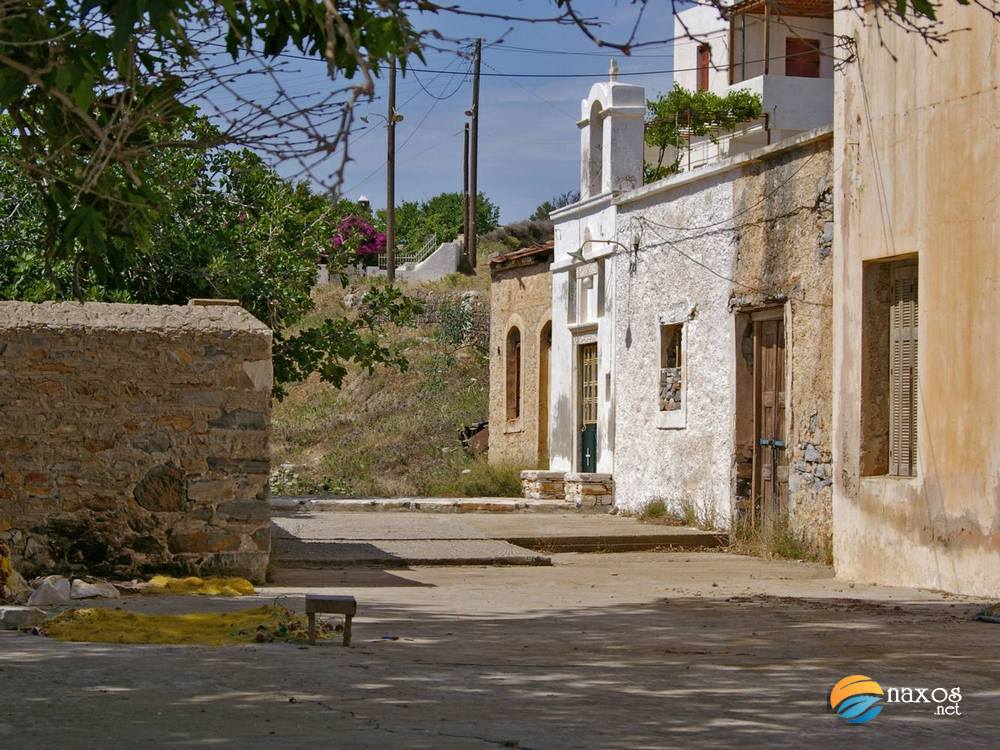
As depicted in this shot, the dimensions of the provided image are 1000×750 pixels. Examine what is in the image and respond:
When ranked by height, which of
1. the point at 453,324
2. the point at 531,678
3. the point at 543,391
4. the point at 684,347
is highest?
the point at 453,324

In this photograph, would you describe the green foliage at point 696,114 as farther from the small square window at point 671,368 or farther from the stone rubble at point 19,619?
the stone rubble at point 19,619

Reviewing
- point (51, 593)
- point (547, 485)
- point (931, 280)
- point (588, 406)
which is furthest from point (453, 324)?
point (51, 593)

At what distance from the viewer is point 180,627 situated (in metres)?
7.50

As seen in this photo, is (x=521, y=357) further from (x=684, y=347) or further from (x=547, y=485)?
(x=684, y=347)

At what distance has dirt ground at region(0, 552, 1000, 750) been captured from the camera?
477 cm

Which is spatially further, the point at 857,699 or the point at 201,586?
the point at 201,586

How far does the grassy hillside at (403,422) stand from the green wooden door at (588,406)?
1.70 meters

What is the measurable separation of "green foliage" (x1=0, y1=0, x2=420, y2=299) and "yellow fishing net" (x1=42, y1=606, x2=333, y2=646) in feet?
5.87

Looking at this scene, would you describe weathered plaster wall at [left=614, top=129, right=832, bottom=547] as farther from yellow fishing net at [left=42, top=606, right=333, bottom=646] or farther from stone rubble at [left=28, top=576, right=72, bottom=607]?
stone rubble at [left=28, top=576, right=72, bottom=607]

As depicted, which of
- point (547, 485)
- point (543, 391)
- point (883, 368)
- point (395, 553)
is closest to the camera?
point (883, 368)

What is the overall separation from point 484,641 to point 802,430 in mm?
7174

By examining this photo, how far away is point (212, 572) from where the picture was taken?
1016 cm

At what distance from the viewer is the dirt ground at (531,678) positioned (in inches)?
188

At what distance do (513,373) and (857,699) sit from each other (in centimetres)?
2038
